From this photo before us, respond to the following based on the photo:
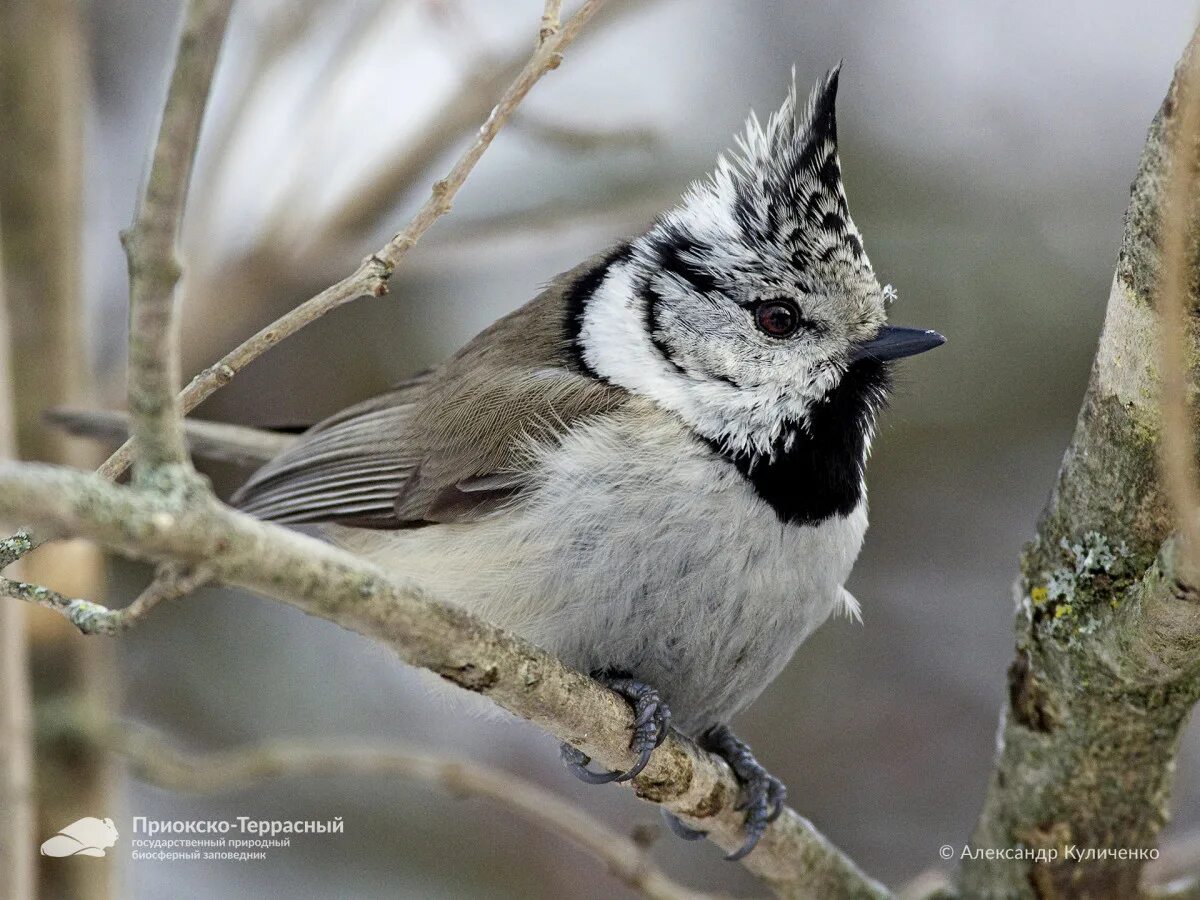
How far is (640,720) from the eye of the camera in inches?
93.0

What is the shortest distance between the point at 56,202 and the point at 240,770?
1.53 metres

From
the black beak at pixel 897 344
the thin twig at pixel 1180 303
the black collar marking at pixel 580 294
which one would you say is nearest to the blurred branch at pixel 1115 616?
the thin twig at pixel 1180 303

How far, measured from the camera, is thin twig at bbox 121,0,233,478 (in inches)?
46.9

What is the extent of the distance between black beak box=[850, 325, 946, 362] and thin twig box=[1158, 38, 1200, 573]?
3.00ft

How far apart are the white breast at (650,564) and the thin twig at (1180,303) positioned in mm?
900

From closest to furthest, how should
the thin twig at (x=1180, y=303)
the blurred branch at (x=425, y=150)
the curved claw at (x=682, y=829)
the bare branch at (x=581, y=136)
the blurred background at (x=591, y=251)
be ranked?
the thin twig at (x=1180, y=303)
the curved claw at (x=682, y=829)
the bare branch at (x=581, y=136)
the blurred branch at (x=425, y=150)
the blurred background at (x=591, y=251)

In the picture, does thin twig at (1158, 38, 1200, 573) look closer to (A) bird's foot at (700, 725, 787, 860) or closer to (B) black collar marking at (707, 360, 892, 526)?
(B) black collar marking at (707, 360, 892, 526)

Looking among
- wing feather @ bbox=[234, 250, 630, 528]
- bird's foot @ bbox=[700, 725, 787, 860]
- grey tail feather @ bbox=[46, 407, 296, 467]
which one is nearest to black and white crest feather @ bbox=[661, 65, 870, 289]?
wing feather @ bbox=[234, 250, 630, 528]

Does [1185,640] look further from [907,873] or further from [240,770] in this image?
[907,873]

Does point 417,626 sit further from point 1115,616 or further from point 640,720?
point 1115,616

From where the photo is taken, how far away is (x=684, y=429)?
8.65 feet

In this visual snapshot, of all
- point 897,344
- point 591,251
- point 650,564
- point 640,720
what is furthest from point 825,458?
point 591,251

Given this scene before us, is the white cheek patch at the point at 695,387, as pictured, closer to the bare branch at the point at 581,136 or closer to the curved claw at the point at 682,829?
the bare branch at the point at 581,136

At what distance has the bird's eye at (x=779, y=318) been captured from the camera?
2811mm
